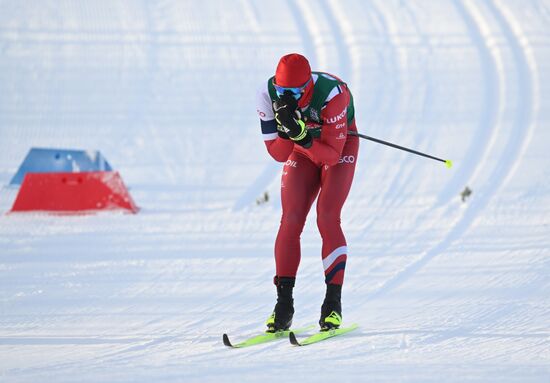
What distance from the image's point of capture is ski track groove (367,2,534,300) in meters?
7.30

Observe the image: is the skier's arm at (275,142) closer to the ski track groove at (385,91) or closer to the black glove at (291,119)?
the black glove at (291,119)

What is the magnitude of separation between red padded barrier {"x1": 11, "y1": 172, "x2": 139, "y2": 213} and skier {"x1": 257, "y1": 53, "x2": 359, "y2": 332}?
3.89 m

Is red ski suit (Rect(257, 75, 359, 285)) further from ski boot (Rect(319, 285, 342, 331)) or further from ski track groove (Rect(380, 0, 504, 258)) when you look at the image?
ski track groove (Rect(380, 0, 504, 258))

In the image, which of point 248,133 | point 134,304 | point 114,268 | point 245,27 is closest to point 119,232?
point 114,268

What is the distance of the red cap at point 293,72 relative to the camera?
18.0 feet

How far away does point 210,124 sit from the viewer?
39.8 feet

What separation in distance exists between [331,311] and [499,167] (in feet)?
17.3

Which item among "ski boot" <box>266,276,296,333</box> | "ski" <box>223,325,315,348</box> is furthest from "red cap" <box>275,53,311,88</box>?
"ski" <box>223,325,315,348</box>

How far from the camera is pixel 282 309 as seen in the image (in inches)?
223

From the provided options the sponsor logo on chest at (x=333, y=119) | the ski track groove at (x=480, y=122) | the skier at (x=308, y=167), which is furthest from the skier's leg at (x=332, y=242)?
the ski track groove at (x=480, y=122)

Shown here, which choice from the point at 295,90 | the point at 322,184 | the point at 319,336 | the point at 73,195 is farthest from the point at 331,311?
the point at 73,195

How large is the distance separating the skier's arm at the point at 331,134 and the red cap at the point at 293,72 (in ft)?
0.88

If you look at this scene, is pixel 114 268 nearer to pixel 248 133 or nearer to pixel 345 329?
pixel 345 329

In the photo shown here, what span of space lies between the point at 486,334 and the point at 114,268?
10.4 feet
